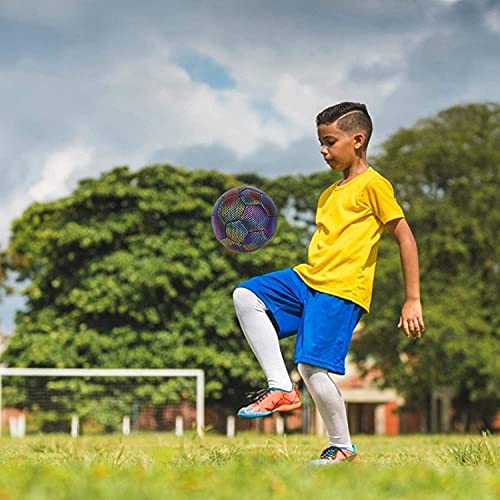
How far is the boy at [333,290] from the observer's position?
19.9ft

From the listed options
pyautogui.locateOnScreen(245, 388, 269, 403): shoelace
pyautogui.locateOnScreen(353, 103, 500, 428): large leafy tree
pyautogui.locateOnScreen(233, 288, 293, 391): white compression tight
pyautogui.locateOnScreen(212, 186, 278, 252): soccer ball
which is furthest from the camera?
pyautogui.locateOnScreen(353, 103, 500, 428): large leafy tree

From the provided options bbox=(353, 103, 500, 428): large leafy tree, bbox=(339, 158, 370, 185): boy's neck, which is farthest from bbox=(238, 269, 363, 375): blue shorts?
bbox=(353, 103, 500, 428): large leafy tree

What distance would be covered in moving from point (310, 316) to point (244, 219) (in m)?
1.44

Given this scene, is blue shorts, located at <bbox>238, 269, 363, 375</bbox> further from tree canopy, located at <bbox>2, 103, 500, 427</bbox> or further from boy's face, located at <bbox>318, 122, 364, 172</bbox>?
tree canopy, located at <bbox>2, 103, 500, 427</bbox>

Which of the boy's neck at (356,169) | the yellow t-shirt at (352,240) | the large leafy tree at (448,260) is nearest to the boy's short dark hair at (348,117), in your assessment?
the boy's neck at (356,169)

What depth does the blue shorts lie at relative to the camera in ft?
19.9

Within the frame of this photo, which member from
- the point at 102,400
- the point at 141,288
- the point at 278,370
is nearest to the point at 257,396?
the point at 278,370

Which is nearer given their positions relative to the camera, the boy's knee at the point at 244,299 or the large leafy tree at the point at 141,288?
the boy's knee at the point at 244,299

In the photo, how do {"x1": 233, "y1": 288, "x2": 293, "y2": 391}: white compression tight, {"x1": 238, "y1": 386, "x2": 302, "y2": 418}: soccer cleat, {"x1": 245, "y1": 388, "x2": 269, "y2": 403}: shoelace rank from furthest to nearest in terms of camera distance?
1. {"x1": 233, "y1": 288, "x2": 293, "y2": 391}: white compression tight
2. {"x1": 245, "y1": 388, "x2": 269, "y2": 403}: shoelace
3. {"x1": 238, "y1": 386, "x2": 302, "y2": 418}: soccer cleat

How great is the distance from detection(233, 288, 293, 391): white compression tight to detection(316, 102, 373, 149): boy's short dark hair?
1221mm

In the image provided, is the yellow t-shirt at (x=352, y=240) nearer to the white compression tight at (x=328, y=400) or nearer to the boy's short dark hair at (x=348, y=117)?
the boy's short dark hair at (x=348, y=117)

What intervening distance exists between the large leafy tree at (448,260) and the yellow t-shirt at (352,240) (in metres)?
28.5

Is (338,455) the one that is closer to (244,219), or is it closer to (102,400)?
(244,219)

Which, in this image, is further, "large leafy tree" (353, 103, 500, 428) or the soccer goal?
"large leafy tree" (353, 103, 500, 428)
